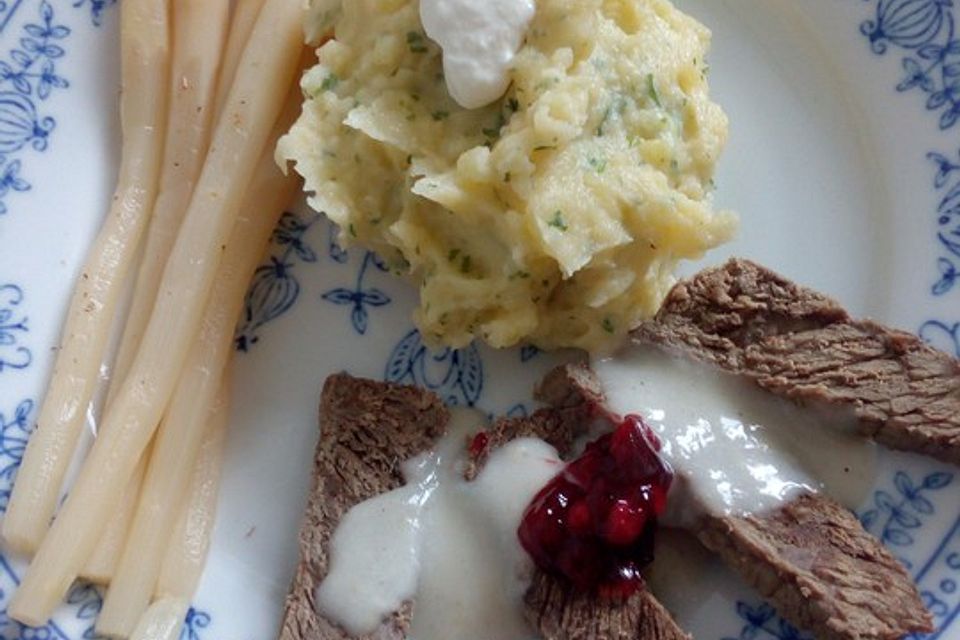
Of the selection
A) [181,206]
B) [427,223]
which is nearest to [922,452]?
[427,223]

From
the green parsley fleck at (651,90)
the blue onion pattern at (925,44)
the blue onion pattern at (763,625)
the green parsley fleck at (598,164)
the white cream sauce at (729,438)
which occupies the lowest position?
the blue onion pattern at (763,625)

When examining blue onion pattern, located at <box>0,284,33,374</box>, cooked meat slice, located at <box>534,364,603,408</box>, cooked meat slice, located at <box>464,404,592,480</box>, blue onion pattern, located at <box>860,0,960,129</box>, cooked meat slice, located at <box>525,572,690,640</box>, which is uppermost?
blue onion pattern, located at <box>860,0,960,129</box>

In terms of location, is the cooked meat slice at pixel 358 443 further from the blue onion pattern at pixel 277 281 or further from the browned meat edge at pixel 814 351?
the browned meat edge at pixel 814 351

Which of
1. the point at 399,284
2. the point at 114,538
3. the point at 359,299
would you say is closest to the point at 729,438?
the point at 399,284

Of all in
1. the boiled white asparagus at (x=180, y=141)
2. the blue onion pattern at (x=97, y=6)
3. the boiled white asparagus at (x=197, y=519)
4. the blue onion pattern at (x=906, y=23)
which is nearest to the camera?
the boiled white asparagus at (x=197, y=519)

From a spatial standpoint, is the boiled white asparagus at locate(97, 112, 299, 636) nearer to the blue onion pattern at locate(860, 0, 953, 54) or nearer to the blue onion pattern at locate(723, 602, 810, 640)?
the blue onion pattern at locate(723, 602, 810, 640)

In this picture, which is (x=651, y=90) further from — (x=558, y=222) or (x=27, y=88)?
(x=27, y=88)

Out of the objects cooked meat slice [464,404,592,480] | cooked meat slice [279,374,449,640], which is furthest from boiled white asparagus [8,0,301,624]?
cooked meat slice [464,404,592,480]

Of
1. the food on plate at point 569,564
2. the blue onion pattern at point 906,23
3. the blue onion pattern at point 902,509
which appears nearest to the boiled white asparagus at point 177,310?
the food on plate at point 569,564
